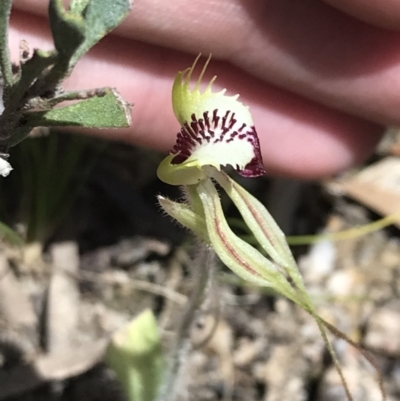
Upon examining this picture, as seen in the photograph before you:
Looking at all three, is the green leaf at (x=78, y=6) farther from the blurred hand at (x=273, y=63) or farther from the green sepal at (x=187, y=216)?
the blurred hand at (x=273, y=63)

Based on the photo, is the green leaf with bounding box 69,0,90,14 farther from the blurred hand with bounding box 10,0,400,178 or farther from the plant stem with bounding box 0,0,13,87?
the blurred hand with bounding box 10,0,400,178

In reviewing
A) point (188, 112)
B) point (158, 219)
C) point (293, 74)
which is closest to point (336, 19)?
point (293, 74)

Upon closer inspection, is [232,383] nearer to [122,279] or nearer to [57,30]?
[122,279]

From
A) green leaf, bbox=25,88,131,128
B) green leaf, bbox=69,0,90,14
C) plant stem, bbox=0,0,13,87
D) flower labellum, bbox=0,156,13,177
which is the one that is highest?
green leaf, bbox=69,0,90,14

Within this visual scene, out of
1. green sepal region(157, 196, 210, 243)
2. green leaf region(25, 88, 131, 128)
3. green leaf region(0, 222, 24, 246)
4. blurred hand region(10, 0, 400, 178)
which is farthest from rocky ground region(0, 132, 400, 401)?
green leaf region(25, 88, 131, 128)

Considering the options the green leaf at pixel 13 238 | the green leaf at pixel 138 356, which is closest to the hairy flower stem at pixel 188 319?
the green leaf at pixel 138 356

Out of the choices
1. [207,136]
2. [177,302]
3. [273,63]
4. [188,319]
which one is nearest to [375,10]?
[273,63]

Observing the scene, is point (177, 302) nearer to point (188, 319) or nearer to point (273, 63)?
point (188, 319)
